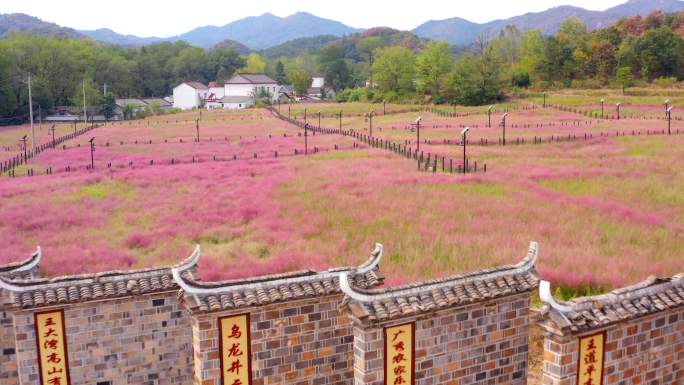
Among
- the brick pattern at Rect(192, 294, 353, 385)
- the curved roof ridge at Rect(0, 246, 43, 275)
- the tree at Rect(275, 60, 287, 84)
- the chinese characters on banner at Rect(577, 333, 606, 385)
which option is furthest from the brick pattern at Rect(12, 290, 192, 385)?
the tree at Rect(275, 60, 287, 84)

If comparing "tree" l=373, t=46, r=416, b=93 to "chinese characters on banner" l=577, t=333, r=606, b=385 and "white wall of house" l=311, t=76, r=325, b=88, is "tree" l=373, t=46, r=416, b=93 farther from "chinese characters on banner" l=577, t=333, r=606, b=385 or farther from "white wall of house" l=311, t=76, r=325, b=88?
"chinese characters on banner" l=577, t=333, r=606, b=385

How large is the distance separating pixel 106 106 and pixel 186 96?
101ft

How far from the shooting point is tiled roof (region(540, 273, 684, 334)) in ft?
26.6

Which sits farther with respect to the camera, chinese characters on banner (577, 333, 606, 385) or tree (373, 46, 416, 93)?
tree (373, 46, 416, 93)

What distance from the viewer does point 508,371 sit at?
33.5 ft

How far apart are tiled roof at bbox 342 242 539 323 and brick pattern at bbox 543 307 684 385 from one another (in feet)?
4.49

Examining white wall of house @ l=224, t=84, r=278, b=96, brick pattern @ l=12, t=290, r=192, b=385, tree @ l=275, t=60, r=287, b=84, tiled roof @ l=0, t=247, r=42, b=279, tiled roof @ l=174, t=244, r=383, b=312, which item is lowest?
brick pattern @ l=12, t=290, r=192, b=385

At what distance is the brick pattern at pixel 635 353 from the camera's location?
840cm

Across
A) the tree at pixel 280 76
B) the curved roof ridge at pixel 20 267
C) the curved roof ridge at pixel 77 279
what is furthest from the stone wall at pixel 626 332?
the tree at pixel 280 76

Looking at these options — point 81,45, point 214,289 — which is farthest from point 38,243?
point 81,45

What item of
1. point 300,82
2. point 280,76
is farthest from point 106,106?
point 280,76

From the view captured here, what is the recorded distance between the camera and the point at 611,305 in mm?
8648

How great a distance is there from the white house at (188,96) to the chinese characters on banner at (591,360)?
417ft

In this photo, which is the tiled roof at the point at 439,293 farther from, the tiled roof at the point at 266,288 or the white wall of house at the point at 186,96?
the white wall of house at the point at 186,96
